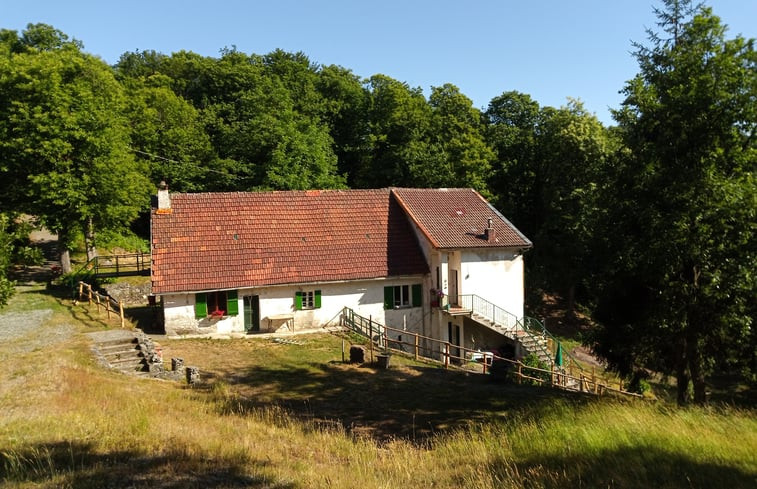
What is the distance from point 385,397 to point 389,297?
423 inches

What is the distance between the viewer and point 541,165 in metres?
41.1

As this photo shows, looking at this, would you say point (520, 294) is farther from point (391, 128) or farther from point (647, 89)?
point (391, 128)

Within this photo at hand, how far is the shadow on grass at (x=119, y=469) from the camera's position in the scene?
6977mm

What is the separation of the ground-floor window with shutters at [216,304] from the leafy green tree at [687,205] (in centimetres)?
1599

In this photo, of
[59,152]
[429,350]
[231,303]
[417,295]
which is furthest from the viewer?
[59,152]

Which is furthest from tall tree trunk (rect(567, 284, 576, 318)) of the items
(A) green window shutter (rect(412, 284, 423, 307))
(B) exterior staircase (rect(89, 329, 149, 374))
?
(B) exterior staircase (rect(89, 329, 149, 374))

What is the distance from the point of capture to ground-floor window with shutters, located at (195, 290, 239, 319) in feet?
74.1

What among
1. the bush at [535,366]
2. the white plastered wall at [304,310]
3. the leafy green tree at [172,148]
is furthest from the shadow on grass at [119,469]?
the leafy green tree at [172,148]

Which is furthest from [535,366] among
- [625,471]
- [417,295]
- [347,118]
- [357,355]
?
[347,118]

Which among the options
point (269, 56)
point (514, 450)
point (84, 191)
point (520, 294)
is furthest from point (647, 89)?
point (269, 56)

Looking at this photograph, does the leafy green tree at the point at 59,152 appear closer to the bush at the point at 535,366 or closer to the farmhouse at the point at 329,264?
the farmhouse at the point at 329,264

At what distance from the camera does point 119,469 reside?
7520 mm

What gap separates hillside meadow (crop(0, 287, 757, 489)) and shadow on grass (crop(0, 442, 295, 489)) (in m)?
0.03

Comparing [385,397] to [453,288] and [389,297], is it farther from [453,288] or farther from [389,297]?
[453,288]
